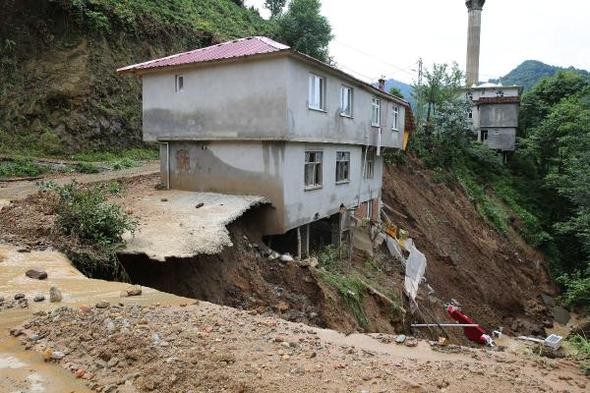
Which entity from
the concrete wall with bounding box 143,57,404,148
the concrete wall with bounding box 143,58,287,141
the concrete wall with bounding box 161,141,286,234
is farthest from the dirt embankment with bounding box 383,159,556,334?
the concrete wall with bounding box 143,58,287,141

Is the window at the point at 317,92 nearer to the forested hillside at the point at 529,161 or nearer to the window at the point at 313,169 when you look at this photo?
the window at the point at 313,169

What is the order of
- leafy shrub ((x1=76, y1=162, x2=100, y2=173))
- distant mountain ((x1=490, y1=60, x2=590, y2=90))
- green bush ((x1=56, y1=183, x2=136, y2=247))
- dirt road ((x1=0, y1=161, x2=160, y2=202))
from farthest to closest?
distant mountain ((x1=490, y1=60, x2=590, y2=90)), leafy shrub ((x1=76, y1=162, x2=100, y2=173)), dirt road ((x1=0, y1=161, x2=160, y2=202)), green bush ((x1=56, y1=183, x2=136, y2=247))

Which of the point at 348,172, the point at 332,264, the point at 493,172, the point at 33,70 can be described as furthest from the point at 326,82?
the point at 493,172

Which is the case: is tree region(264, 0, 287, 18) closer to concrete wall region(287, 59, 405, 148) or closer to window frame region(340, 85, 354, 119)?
concrete wall region(287, 59, 405, 148)

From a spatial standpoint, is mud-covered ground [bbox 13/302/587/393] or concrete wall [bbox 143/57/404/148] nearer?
mud-covered ground [bbox 13/302/587/393]

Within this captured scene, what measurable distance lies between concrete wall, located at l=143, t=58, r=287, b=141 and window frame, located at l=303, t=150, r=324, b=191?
2067 mm

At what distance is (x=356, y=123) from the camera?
17781 mm

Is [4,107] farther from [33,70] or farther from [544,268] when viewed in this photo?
[544,268]

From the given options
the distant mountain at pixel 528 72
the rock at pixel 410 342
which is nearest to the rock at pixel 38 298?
the rock at pixel 410 342

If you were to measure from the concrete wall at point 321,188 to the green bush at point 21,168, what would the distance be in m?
10.4

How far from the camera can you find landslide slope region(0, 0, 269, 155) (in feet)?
67.2

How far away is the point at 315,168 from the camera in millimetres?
15594

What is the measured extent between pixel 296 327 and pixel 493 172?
115 feet

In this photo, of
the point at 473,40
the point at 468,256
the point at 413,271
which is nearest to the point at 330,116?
the point at 413,271
